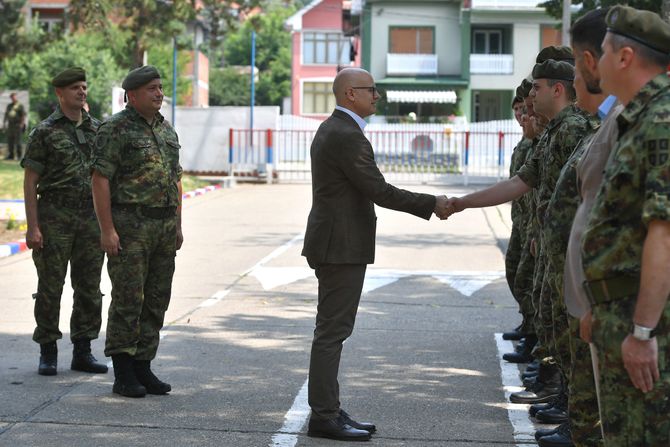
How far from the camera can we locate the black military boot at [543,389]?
7.31 m

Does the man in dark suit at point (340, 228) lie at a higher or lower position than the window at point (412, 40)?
lower

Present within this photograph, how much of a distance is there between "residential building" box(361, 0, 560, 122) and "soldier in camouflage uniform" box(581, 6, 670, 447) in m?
51.8

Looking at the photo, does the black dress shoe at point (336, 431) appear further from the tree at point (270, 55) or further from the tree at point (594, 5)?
the tree at point (270, 55)

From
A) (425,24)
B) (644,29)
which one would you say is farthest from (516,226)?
(425,24)

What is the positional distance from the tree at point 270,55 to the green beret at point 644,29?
3391 inches

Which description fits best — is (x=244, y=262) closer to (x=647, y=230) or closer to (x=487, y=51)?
(x=647, y=230)

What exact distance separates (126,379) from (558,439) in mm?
2832

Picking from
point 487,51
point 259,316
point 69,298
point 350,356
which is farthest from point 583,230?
point 487,51

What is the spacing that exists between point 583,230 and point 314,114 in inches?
2649

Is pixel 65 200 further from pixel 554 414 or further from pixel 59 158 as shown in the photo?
pixel 554 414

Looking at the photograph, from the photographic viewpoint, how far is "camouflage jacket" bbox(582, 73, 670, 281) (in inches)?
144

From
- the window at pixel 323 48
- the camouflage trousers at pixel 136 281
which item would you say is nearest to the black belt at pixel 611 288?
the camouflage trousers at pixel 136 281

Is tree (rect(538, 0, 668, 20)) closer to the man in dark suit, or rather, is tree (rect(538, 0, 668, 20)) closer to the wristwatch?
the man in dark suit

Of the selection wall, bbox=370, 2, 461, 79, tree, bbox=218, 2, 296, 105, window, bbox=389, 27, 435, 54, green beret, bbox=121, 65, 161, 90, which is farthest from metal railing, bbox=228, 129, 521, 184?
tree, bbox=218, 2, 296, 105
